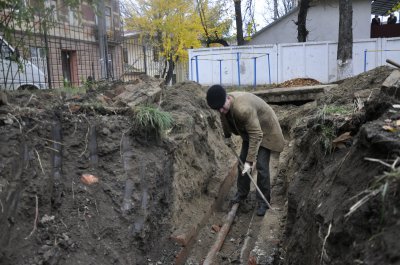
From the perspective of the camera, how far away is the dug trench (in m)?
2.33

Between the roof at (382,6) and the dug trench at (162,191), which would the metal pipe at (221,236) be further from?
the roof at (382,6)

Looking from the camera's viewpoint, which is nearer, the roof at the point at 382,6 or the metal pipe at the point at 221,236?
the metal pipe at the point at 221,236

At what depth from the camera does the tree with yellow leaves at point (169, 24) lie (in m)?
20.3

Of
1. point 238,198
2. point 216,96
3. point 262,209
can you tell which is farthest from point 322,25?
point 216,96

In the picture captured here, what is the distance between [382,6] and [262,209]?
2800 centimetres

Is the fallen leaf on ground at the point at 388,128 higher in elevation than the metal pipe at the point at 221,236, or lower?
higher

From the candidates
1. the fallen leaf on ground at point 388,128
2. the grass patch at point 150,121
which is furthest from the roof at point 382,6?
the fallen leaf on ground at point 388,128

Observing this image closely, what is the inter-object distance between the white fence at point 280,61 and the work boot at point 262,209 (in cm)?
1330

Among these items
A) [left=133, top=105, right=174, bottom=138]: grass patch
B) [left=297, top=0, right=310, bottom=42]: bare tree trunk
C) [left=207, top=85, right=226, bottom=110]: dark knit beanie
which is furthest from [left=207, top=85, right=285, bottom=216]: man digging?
[left=297, top=0, right=310, bottom=42]: bare tree trunk

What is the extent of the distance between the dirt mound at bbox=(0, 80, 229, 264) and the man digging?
0.79 m

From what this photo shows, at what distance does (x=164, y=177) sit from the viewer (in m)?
4.71

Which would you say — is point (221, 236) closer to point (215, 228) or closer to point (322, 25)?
point (215, 228)

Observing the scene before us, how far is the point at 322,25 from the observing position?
2344 centimetres

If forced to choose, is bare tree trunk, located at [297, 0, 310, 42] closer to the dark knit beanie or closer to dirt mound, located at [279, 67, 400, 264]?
the dark knit beanie
